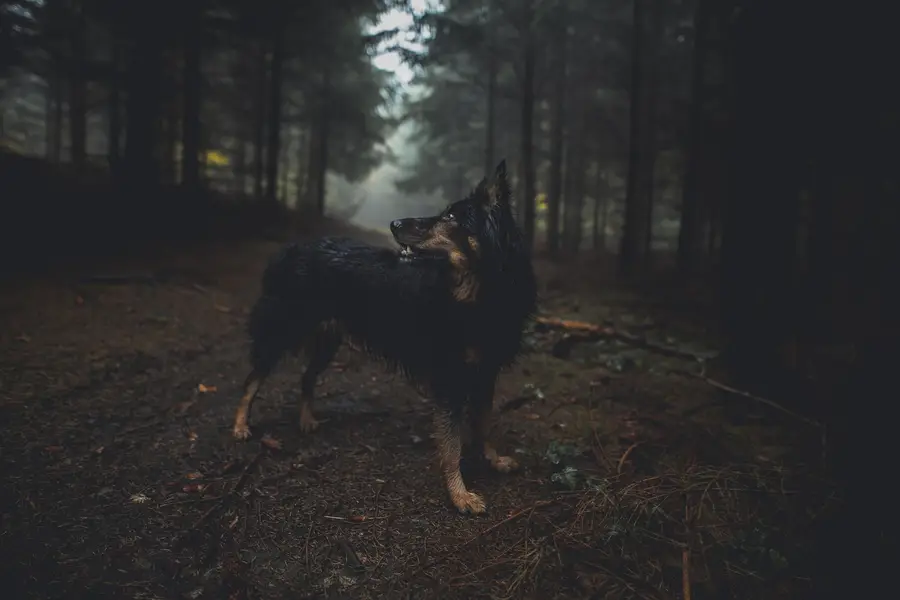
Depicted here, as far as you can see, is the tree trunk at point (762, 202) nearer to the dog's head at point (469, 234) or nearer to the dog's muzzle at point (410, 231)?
the dog's head at point (469, 234)

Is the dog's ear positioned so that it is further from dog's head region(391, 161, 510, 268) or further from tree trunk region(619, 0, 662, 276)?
tree trunk region(619, 0, 662, 276)

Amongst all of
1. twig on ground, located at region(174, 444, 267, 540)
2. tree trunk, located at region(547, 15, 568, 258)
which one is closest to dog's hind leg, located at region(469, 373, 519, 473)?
twig on ground, located at region(174, 444, 267, 540)

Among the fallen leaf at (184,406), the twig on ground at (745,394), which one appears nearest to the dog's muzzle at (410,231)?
the fallen leaf at (184,406)

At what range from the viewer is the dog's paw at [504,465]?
12.8 ft

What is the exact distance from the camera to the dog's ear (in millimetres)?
3346

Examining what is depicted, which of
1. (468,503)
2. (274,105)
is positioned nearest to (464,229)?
(468,503)

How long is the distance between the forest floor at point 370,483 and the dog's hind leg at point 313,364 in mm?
241

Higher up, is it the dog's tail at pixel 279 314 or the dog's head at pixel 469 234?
the dog's head at pixel 469 234

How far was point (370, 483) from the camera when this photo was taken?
3.77 m

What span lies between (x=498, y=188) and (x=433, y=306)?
3.33ft

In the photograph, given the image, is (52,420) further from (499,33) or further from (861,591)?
(499,33)

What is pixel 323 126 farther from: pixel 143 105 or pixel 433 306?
pixel 433 306

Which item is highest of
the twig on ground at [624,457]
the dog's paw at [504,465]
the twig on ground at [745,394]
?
the twig on ground at [745,394]

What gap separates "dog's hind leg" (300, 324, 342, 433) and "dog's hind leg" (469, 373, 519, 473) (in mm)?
1463
